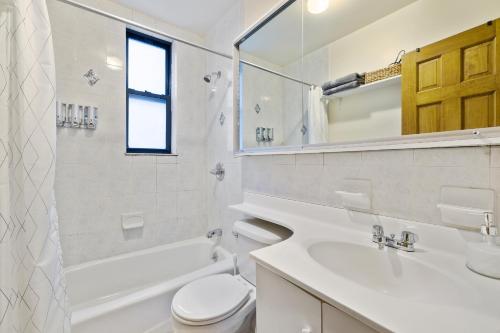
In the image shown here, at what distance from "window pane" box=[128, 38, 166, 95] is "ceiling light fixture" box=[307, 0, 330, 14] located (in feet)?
4.81

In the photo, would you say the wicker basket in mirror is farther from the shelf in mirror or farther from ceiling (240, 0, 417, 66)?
ceiling (240, 0, 417, 66)

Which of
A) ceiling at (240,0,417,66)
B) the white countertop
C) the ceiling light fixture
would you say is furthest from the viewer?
the ceiling light fixture

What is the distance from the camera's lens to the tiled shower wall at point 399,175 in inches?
25.0

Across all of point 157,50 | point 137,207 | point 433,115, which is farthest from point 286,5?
point 137,207

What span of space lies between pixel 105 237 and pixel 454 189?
6.87 feet

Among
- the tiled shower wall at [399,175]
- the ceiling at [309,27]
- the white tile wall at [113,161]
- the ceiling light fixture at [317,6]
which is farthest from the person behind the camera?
the white tile wall at [113,161]

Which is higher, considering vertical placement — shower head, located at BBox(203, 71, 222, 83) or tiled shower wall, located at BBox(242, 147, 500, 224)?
shower head, located at BBox(203, 71, 222, 83)

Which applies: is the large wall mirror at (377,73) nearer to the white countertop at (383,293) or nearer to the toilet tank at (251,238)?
the white countertop at (383,293)

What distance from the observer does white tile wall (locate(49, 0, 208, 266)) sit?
61.6 inches

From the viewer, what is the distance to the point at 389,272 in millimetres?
698

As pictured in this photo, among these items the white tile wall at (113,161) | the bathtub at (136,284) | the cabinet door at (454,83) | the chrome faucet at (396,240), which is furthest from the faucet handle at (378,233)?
the white tile wall at (113,161)

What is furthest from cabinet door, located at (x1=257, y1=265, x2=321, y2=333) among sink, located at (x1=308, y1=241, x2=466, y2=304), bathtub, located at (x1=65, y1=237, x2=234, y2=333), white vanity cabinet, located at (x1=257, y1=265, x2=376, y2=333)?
bathtub, located at (x1=65, y1=237, x2=234, y2=333)

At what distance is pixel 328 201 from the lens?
102cm

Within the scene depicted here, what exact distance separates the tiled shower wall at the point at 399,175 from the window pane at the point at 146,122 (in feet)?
4.45
